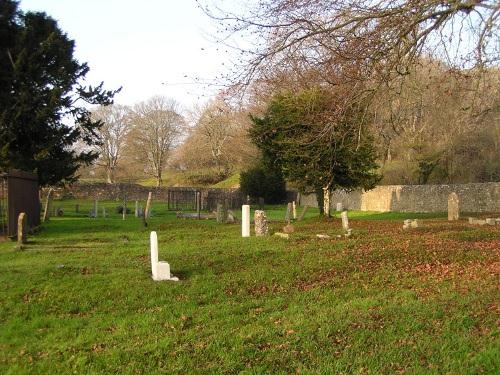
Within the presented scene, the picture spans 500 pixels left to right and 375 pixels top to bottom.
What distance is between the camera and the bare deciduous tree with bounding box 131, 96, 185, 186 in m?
78.3

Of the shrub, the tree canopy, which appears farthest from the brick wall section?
the tree canopy

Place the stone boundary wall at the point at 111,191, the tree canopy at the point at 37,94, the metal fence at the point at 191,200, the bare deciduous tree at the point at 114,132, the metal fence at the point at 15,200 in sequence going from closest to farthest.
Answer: the metal fence at the point at 15,200
the tree canopy at the point at 37,94
the metal fence at the point at 191,200
the stone boundary wall at the point at 111,191
the bare deciduous tree at the point at 114,132

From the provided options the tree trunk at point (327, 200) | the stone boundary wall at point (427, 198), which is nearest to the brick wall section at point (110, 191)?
the stone boundary wall at point (427, 198)

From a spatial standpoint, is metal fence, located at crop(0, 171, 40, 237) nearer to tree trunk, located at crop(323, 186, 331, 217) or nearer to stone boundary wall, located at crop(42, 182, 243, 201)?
tree trunk, located at crop(323, 186, 331, 217)

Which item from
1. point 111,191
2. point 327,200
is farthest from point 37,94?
point 111,191

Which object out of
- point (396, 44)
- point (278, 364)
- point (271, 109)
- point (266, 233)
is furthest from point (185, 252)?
point (271, 109)

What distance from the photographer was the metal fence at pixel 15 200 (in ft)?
57.4

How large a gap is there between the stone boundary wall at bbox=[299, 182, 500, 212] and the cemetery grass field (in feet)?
69.4

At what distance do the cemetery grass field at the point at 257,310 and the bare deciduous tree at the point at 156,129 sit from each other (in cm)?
6606

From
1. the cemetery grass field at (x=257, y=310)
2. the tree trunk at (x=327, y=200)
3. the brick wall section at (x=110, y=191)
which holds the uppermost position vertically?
the brick wall section at (x=110, y=191)

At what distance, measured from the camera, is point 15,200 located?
18.3 metres

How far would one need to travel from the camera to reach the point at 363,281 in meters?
9.53

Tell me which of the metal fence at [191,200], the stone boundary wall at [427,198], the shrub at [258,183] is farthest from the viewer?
the shrub at [258,183]

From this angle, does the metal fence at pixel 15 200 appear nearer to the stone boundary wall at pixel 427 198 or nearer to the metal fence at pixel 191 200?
the stone boundary wall at pixel 427 198
